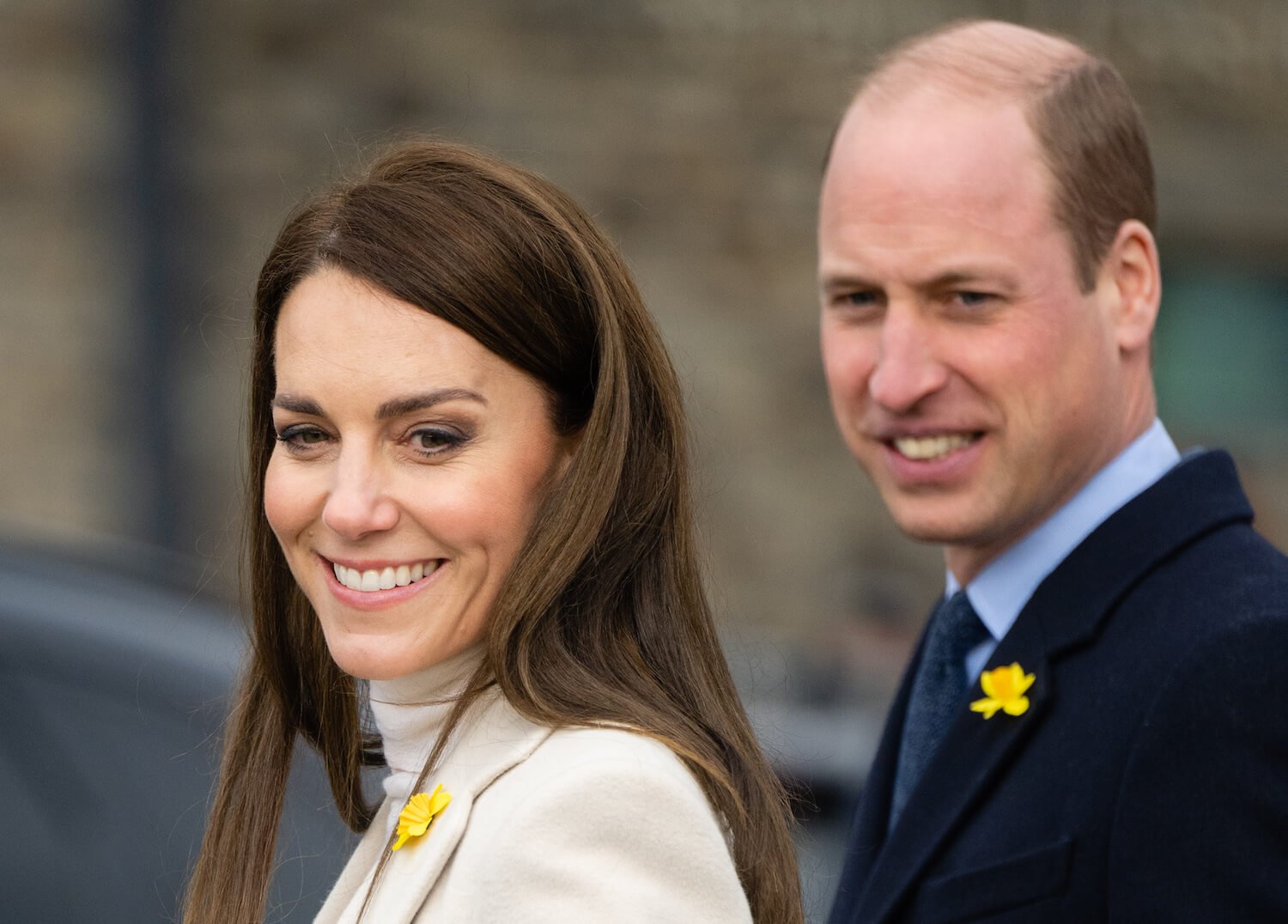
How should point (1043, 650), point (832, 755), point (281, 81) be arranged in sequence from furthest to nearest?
point (281, 81) < point (832, 755) < point (1043, 650)

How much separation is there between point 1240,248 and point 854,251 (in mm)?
8999

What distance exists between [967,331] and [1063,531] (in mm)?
322

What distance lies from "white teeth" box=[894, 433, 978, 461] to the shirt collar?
0.56ft

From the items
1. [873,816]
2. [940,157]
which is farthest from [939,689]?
[940,157]

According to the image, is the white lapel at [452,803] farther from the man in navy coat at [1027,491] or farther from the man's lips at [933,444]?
the man's lips at [933,444]

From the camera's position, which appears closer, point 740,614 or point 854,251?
point 854,251

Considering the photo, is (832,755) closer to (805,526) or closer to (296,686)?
(296,686)

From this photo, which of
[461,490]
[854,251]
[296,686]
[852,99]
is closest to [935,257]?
[854,251]

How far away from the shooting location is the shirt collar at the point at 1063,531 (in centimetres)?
274

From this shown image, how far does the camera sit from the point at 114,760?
12.4 ft

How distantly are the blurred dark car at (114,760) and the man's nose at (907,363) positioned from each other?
1.36 meters

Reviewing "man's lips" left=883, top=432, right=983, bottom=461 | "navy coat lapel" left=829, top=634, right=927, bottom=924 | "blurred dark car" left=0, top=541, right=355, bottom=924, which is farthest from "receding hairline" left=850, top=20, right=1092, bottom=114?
"blurred dark car" left=0, top=541, right=355, bottom=924

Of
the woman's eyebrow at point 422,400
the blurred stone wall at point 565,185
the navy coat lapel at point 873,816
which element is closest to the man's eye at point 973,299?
the navy coat lapel at point 873,816

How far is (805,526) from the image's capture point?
10102mm
